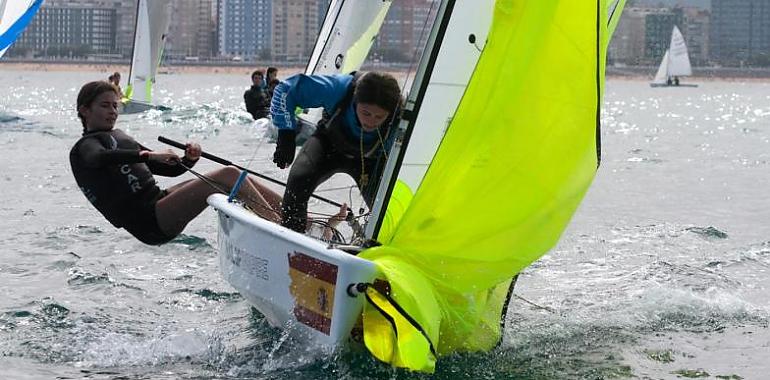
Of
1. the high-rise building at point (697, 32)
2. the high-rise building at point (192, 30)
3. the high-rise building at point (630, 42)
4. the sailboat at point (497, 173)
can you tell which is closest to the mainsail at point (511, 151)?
the sailboat at point (497, 173)

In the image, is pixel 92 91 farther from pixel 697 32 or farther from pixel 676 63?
pixel 697 32

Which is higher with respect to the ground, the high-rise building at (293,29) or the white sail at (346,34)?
the high-rise building at (293,29)

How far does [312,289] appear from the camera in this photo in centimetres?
371

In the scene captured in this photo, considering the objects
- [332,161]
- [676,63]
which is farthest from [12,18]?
[676,63]

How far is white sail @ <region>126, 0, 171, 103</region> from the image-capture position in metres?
18.5

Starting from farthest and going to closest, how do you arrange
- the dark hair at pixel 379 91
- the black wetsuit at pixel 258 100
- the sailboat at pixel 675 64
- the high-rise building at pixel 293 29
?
1. the high-rise building at pixel 293 29
2. the sailboat at pixel 675 64
3. the black wetsuit at pixel 258 100
4. the dark hair at pixel 379 91

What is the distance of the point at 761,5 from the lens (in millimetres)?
108188

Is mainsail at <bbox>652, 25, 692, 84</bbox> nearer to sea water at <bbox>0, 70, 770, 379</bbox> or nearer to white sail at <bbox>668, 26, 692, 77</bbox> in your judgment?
white sail at <bbox>668, 26, 692, 77</bbox>

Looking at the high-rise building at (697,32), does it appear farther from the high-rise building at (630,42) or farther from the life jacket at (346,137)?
the life jacket at (346,137)

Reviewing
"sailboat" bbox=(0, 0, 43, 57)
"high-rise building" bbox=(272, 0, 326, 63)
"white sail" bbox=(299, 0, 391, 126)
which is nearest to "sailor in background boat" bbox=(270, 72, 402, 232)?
"white sail" bbox=(299, 0, 391, 126)

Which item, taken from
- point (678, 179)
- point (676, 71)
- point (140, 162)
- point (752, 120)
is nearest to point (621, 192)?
point (678, 179)

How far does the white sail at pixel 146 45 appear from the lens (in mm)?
18484

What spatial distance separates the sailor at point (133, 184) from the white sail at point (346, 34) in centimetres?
597

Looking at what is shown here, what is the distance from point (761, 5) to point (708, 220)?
10543 centimetres
